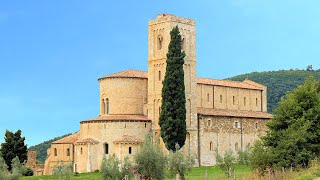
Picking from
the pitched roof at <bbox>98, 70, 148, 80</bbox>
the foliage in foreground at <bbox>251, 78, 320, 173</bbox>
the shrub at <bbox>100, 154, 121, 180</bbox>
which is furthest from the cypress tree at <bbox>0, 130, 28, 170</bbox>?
the foliage in foreground at <bbox>251, 78, 320, 173</bbox>

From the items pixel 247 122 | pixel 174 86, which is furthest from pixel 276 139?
pixel 247 122

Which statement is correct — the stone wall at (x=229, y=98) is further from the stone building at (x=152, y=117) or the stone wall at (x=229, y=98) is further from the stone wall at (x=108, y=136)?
the stone wall at (x=108, y=136)

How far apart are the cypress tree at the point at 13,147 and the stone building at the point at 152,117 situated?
2.78 m

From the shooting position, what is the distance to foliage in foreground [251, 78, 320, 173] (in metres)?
39.6

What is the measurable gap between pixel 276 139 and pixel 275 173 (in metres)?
3.77

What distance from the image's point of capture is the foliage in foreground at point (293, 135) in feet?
130

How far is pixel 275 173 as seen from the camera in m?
37.5

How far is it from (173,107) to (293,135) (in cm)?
2376

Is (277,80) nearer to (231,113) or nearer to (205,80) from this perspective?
(205,80)

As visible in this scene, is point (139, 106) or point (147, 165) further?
point (139, 106)

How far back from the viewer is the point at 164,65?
66.5 meters

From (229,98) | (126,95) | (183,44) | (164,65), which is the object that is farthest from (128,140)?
(229,98)

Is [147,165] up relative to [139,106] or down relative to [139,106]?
down

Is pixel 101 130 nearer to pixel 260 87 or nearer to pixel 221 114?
pixel 221 114
